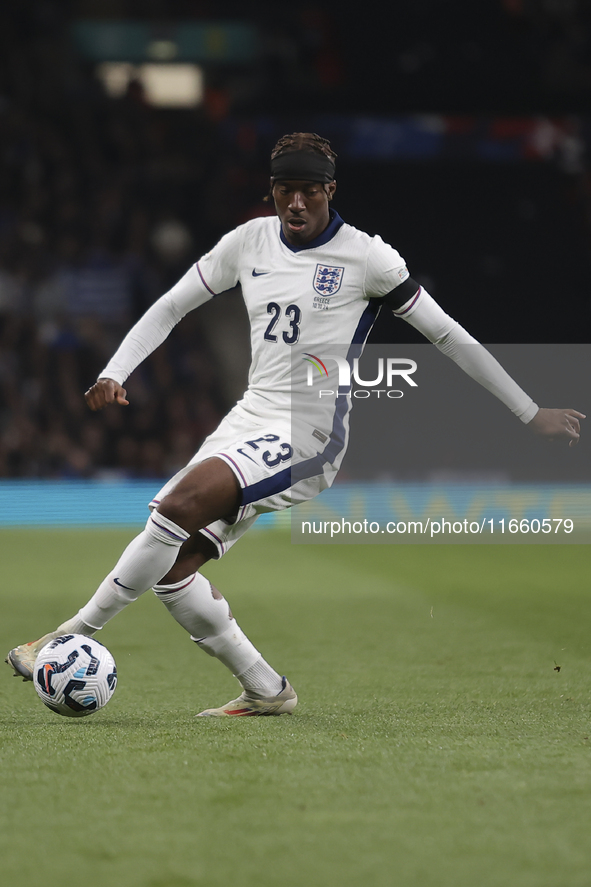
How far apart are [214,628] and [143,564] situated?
466mm

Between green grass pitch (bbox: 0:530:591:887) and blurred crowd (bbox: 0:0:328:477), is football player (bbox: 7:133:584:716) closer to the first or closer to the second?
green grass pitch (bbox: 0:530:591:887)

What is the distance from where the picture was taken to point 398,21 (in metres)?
18.1

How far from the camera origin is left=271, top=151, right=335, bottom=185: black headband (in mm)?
4230

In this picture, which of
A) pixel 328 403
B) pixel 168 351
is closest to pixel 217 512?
pixel 328 403

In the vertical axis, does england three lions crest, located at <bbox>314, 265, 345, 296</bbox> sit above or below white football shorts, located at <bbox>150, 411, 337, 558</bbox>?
above

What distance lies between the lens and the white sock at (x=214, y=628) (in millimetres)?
4199

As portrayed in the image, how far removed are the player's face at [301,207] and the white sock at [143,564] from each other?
3.97ft

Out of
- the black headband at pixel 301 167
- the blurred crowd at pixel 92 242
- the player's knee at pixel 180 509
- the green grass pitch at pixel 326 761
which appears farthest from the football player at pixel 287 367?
the blurred crowd at pixel 92 242

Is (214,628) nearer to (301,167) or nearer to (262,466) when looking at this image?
(262,466)

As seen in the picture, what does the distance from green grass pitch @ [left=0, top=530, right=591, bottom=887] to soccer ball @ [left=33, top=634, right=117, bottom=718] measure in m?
0.08

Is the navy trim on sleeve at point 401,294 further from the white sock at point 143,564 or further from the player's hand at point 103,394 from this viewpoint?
the white sock at point 143,564

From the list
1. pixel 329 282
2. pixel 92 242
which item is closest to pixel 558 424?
pixel 329 282

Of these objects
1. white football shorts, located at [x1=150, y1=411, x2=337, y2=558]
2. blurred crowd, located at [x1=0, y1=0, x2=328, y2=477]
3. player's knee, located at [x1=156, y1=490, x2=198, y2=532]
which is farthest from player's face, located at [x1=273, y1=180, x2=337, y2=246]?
blurred crowd, located at [x1=0, y1=0, x2=328, y2=477]

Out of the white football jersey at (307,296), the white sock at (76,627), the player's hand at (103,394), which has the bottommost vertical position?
the white sock at (76,627)
